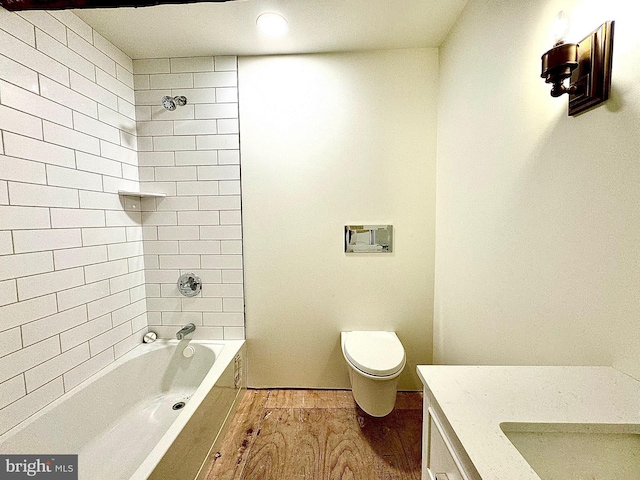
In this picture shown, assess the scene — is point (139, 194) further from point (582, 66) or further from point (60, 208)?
point (582, 66)

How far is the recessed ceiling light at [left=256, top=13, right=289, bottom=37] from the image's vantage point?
1.54 meters

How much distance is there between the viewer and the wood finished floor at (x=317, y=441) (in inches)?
55.8

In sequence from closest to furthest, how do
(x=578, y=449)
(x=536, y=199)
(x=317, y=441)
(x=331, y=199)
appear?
(x=578, y=449) < (x=536, y=199) < (x=317, y=441) < (x=331, y=199)

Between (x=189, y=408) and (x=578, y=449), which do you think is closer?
(x=578, y=449)

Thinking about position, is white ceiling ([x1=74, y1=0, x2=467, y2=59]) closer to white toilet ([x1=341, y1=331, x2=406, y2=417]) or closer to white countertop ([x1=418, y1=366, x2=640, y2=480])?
white countertop ([x1=418, y1=366, x2=640, y2=480])

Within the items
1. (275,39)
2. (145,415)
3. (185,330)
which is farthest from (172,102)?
(145,415)

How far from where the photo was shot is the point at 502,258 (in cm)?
117

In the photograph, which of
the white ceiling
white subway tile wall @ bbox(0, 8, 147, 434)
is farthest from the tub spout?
the white ceiling

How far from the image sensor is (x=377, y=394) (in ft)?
5.03

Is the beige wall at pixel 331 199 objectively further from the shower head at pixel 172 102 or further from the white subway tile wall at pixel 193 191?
the shower head at pixel 172 102

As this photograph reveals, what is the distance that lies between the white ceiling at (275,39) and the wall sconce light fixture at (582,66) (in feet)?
3.28

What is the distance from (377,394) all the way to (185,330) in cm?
133

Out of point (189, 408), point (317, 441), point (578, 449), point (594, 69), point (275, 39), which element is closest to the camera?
point (578, 449)

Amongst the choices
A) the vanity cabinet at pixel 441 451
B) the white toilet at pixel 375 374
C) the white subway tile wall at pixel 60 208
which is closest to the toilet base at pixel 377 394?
the white toilet at pixel 375 374
